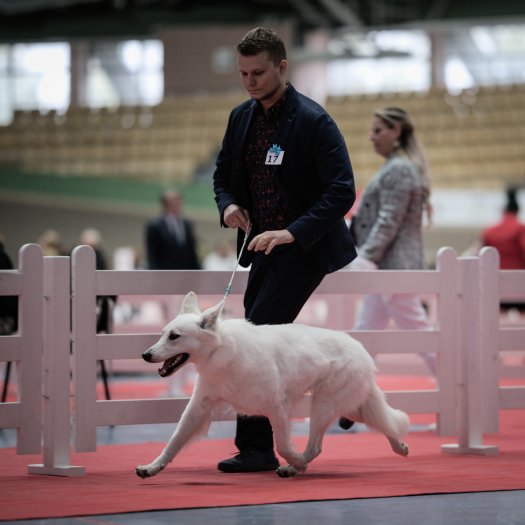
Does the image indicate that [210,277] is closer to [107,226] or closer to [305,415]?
[305,415]

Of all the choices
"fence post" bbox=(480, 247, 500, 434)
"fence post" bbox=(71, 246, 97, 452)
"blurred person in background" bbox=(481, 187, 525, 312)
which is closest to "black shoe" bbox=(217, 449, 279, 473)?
"fence post" bbox=(71, 246, 97, 452)

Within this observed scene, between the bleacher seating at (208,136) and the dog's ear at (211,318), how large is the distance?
1267cm

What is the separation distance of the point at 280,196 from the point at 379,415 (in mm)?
926

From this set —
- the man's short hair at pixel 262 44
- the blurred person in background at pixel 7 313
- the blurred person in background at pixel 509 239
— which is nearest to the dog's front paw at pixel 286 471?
the man's short hair at pixel 262 44

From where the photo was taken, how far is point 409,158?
18.4 ft

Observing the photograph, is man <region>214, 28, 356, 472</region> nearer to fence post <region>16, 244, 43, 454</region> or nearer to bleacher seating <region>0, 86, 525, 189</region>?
fence post <region>16, 244, 43, 454</region>

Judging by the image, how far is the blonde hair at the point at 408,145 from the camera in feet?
18.3

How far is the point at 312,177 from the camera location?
161 inches

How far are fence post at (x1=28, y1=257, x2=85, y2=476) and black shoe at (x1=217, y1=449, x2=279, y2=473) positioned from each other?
623mm

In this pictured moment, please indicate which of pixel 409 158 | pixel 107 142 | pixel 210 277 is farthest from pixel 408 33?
pixel 210 277

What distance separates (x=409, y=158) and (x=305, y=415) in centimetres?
172

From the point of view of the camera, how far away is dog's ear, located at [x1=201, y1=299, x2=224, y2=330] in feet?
12.1

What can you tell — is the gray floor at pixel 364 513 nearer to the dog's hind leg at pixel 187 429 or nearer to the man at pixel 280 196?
the dog's hind leg at pixel 187 429

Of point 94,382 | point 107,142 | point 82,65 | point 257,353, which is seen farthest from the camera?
point 82,65
